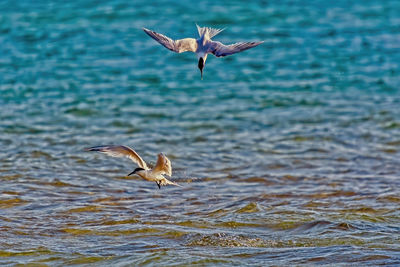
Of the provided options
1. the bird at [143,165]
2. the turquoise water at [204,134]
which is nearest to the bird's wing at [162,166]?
the bird at [143,165]

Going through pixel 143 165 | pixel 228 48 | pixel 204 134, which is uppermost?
pixel 228 48

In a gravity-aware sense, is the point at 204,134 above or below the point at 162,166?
below

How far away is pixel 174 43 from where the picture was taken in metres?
6.04

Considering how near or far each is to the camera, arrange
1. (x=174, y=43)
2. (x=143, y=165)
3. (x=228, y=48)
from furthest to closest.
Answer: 1. (x=143, y=165)
2. (x=174, y=43)
3. (x=228, y=48)

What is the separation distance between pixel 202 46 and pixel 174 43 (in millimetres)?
216

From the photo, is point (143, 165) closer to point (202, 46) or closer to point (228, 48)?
point (202, 46)

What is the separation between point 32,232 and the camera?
7031 mm

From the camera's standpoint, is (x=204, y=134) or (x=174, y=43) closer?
(x=174, y=43)

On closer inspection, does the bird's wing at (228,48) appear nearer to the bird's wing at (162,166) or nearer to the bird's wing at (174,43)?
the bird's wing at (174,43)

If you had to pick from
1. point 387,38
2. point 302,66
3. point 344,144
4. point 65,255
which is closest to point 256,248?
point 65,255

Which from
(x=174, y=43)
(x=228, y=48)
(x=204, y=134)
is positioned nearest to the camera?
(x=228, y=48)

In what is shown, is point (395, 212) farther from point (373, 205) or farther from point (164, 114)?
point (164, 114)

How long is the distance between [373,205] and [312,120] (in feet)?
12.8

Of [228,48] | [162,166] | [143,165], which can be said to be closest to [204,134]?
[143,165]
